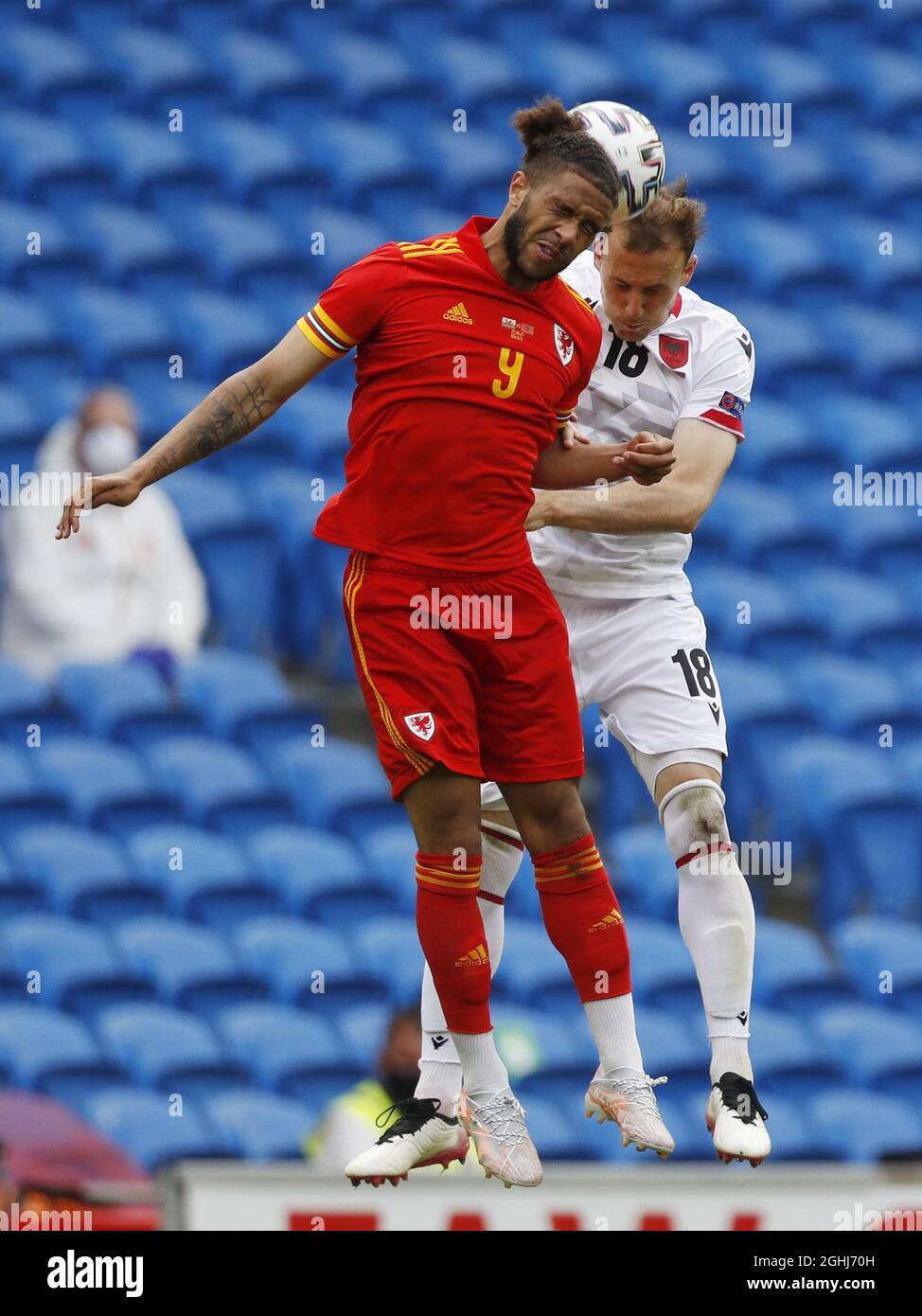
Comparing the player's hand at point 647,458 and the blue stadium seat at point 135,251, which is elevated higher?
the blue stadium seat at point 135,251

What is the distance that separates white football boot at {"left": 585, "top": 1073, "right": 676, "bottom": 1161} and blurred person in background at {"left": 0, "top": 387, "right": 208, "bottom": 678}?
419 cm

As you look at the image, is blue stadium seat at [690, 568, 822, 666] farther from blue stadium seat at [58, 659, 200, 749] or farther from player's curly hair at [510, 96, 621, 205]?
player's curly hair at [510, 96, 621, 205]

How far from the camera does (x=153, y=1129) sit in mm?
7242

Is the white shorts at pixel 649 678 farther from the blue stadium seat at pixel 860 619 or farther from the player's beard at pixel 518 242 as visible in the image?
the blue stadium seat at pixel 860 619

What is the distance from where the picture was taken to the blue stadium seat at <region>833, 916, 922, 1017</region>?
28.0 feet

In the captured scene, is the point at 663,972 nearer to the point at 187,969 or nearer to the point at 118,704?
the point at 187,969

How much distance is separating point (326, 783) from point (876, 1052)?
2.27 metres

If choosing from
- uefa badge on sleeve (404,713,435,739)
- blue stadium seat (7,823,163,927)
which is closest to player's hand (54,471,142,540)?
uefa badge on sleeve (404,713,435,739)

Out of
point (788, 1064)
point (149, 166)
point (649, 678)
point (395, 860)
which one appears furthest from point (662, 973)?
point (149, 166)

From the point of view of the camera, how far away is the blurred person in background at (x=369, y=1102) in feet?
23.6

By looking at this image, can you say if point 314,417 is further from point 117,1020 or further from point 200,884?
point 117,1020

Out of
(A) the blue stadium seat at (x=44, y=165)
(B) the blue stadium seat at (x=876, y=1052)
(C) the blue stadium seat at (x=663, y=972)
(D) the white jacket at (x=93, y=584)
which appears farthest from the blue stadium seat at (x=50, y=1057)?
(A) the blue stadium seat at (x=44, y=165)

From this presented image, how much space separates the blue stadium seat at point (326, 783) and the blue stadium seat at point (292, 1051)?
1059 mm
